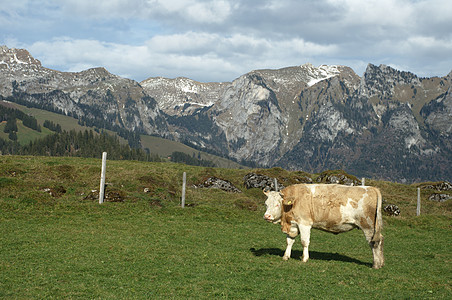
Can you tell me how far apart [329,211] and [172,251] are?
Answer: 850 cm

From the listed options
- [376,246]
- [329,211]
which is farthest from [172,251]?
[376,246]

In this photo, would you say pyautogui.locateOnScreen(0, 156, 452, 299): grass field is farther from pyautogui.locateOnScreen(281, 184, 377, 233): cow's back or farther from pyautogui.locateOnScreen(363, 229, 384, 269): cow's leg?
pyautogui.locateOnScreen(281, 184, 377, 233): cow's back

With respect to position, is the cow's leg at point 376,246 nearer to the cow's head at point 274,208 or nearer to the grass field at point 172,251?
the grass field at point 172,251

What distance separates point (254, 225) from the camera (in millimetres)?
32781

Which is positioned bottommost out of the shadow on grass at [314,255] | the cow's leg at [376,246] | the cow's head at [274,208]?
the shadow on grass at [314,255]

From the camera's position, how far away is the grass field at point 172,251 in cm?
1384

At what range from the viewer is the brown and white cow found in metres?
17.9

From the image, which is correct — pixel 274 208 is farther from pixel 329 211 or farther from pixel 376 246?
pixel 376 246

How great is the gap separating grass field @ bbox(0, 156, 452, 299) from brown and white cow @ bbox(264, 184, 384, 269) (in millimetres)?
1544

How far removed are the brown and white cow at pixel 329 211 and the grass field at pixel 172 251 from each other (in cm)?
154

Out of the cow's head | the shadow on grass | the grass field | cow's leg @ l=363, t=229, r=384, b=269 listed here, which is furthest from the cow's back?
the shadow on grass

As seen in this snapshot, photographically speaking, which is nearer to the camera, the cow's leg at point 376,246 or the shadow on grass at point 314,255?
the cow's leg at point 376,246

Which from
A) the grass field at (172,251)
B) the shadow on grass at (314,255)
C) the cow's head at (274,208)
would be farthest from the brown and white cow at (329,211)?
the shadow on grass at (314,255)

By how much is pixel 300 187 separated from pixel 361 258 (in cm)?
548
